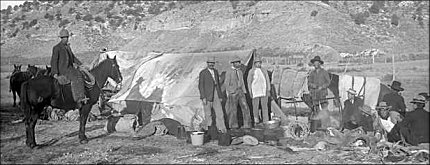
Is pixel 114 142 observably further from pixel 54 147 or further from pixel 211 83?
pixel 211 83

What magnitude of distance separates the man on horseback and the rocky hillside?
27104 mm

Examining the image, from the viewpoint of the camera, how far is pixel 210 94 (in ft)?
33.0

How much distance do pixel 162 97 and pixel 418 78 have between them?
15.2m

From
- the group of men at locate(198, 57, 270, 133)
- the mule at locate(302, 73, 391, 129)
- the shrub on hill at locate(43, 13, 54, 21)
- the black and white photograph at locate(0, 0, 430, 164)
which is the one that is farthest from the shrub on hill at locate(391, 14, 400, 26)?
the shrub on hill at locate(43, 13, 54, 21)

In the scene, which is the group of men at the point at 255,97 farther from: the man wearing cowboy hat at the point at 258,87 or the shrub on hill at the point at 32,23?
the shrub on hill at the point at 32,23

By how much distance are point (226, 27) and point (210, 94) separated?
42952 millimetres

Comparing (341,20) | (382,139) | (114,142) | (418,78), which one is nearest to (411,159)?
(382,139)

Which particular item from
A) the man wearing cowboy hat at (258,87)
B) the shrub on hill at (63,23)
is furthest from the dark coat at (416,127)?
the shrub on hill at (63,23)

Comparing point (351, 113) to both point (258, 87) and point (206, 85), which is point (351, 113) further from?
point (206, 85)

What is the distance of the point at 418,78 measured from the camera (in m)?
22.2

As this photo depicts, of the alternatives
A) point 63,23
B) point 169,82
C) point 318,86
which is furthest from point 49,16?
point 318,86

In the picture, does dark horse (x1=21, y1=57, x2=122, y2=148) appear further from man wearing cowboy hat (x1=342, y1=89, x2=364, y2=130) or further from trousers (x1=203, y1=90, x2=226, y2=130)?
man wearing cowboy hat (x1=342, y1=89, x2=364, y2=130)

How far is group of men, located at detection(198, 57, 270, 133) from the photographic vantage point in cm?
1009

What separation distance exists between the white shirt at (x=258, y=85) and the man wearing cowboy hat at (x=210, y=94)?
88 centimetres
